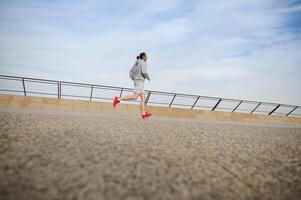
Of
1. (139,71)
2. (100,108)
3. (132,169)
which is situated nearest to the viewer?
(132,169)

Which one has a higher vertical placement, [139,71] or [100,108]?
[139,71]

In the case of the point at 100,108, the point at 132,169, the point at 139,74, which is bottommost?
the point at 132,169

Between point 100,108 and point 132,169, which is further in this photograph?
point 100,108

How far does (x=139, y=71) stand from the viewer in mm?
7832

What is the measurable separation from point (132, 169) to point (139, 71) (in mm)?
5367

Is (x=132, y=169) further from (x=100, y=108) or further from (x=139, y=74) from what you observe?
(x=100, y=108)

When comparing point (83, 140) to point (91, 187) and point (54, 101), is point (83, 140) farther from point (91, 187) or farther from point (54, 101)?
point (54, 101)

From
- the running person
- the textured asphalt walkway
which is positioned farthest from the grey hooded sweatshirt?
the textured asphalt walkway

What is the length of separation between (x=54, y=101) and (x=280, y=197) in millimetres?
9052

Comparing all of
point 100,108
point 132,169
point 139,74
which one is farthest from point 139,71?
point 132,169

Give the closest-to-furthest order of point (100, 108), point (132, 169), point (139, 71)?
point (132, 169) < point (139, 71) < point (100, 108)

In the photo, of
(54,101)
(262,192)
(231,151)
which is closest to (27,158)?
(262,192)

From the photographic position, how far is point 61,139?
3.87m

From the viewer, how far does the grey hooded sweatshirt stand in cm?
778
